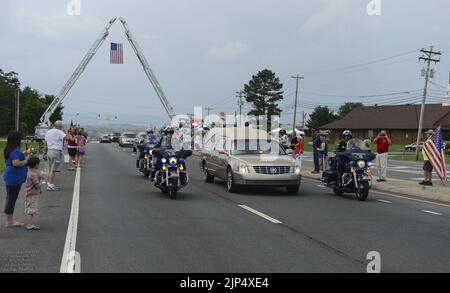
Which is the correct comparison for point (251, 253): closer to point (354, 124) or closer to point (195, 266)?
point (195, 266)

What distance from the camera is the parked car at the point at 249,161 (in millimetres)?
14664

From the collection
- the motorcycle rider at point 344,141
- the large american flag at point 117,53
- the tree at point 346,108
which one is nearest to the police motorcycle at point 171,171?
the motorcycle rider at point 344,141

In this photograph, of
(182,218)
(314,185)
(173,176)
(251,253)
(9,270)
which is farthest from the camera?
(314,185)

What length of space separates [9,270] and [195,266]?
A: 2201 mm

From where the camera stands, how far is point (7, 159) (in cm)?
938

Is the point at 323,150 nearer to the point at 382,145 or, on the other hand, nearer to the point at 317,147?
the point at 317,147

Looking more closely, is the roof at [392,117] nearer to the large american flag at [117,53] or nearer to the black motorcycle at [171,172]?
the large american flag at [117,53]

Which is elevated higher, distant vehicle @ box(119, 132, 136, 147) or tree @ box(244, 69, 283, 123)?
tree @ box(244, 69, 283, 123)

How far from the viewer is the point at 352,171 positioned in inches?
569

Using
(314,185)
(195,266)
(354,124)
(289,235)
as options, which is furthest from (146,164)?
(354,124)

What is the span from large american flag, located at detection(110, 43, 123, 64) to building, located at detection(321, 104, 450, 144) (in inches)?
1566

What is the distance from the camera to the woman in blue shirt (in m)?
9.30

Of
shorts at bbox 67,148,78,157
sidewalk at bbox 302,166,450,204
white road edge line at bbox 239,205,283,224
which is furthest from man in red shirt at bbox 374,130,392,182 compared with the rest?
shorts at bbox 67,148,78,157

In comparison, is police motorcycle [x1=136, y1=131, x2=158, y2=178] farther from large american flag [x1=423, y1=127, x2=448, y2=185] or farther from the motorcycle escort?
large american flag [x1=423, y1=127, x2=448, y2=185]
